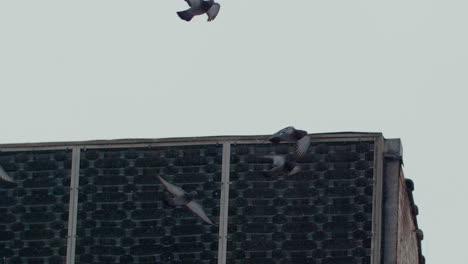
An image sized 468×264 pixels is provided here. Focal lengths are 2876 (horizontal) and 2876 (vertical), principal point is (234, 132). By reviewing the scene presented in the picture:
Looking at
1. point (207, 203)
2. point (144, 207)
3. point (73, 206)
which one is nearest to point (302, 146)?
point (207, 203)

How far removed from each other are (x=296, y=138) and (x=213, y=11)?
294 cm

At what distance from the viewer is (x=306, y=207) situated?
183 feet

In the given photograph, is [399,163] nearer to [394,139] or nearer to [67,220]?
[394,139]

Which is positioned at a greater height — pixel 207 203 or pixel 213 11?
pixel 213 11

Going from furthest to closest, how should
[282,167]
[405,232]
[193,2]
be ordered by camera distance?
[405,232] < [282,167] < [193,2]

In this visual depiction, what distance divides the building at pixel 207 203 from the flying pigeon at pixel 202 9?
2.76 metres

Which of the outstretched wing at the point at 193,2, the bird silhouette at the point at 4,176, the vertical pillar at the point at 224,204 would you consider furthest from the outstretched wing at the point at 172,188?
the outstretched wing at the point at 193,2

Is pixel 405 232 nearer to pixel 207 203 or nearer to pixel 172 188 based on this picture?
pixel 207 203

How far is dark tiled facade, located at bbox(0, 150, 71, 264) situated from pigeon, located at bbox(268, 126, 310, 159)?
4607mm

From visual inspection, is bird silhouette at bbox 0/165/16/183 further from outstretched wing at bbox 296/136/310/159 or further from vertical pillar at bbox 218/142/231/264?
outstretched wing at bbox 296/136/310/159

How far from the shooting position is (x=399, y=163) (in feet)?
183

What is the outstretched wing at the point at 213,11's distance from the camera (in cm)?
5506

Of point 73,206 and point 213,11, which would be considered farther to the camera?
point 73,206

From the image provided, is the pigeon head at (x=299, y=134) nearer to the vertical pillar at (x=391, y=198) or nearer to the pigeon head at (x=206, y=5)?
the vertical pillar at (x=391, y=198)
